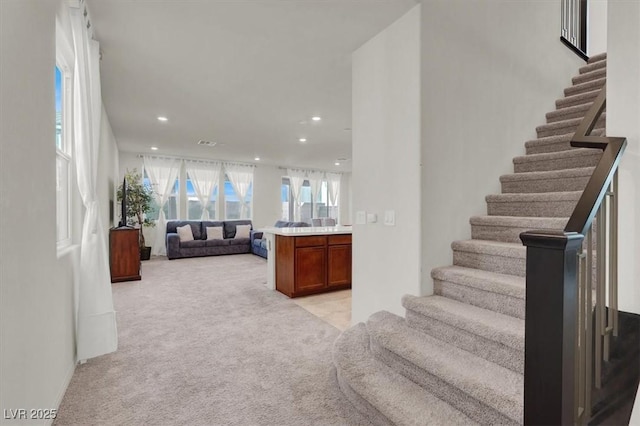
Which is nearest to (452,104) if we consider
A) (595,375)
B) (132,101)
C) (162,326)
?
(595,375)

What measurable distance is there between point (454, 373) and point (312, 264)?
298 cm

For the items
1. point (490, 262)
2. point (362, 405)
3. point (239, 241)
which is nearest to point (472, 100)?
point (490, 262)

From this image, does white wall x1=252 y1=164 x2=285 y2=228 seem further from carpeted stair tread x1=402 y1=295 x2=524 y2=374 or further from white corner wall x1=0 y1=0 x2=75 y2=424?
carpeted stair tread x1=402 y1=295 x2=524 y2=374

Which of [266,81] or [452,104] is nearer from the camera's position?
[452,104]

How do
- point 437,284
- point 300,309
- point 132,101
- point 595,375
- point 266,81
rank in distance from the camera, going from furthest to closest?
point 132,101 → point 300,309 → point 266,81 → point 437,284 → point 595,375

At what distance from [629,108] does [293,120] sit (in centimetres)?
422

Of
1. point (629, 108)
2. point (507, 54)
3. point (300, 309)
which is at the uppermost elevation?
point (507, 54)

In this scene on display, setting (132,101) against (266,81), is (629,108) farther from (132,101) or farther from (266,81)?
(132,101)

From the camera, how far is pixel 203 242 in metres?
8.02

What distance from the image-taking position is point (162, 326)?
327 cm

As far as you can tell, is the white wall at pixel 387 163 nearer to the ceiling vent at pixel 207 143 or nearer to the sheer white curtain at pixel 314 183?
the ceiling vent at pixel 207 143

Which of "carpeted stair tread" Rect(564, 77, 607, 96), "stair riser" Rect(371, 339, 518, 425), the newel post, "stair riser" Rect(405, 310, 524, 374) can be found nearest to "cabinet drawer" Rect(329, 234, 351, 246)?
"stair riser" Rect(405, 310, 524, 374)

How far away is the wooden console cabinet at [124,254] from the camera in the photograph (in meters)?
5.18

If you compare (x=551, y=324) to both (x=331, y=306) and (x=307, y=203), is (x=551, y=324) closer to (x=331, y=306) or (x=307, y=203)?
(x=331, y=306)
